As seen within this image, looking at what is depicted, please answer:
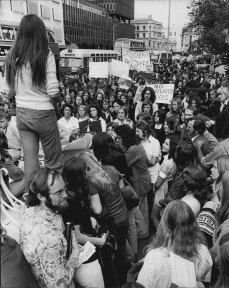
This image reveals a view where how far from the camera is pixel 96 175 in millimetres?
2861

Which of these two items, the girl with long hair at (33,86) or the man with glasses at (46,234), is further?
the girl with long hair at (33,86)

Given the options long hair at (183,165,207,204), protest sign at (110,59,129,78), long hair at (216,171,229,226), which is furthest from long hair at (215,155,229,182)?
protest sign at (110,59,129,78)

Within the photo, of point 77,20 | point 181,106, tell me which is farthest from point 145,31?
point 181,106

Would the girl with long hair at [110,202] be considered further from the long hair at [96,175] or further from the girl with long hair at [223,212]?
the girl with long hair at [223,212]

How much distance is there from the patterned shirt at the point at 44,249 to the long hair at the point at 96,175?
0.98 m

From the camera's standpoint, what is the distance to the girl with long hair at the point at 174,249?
221 centimetres

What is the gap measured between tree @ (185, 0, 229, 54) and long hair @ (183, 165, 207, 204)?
17013 mm

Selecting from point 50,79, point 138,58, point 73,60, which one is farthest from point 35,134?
point 73,60

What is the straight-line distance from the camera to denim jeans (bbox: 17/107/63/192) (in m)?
2.53

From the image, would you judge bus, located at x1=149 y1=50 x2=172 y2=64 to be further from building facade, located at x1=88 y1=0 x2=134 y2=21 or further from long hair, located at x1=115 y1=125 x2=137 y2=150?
building facade, located at x1=88 y1=0 x2=134 y2=21

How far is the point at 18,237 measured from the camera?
1843mm

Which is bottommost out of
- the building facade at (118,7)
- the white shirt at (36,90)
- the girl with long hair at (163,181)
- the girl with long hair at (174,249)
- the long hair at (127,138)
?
the girl with long hair at (163,181)

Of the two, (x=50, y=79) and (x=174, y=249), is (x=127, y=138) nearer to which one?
(x=50, y=79)

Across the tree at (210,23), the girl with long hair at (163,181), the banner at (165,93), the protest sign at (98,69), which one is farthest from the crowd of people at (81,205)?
the tree at (210,23)
